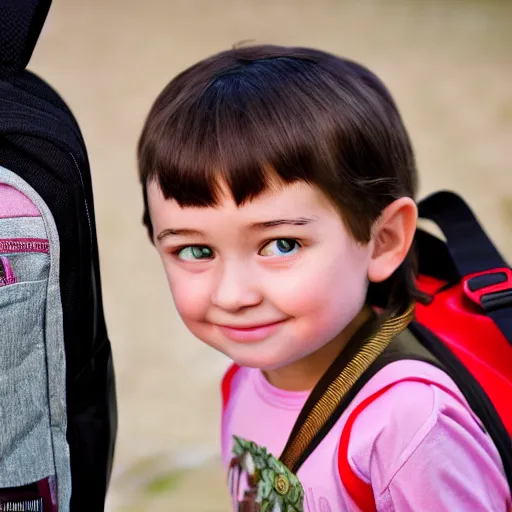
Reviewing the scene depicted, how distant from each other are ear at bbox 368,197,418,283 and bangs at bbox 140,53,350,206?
159 mm

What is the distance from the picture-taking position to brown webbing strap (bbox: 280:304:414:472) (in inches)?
60.5

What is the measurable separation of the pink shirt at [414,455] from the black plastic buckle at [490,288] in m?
0.15

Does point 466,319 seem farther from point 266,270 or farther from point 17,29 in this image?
point 17,29

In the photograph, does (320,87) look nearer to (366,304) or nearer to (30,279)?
(366,304)

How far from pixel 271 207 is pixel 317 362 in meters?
0.38

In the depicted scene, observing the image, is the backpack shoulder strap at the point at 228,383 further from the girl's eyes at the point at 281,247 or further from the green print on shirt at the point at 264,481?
the girl's eyes at the point at 281,247

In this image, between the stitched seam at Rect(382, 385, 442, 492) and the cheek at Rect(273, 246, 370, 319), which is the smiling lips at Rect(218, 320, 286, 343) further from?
the stitched seam at Rect(382, 385, 442, 492)

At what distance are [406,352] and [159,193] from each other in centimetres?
48

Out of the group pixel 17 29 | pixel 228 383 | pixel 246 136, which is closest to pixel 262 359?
pixel 246 136

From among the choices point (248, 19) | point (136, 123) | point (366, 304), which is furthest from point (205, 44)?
point (366, 304)

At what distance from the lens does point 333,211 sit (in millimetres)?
1442

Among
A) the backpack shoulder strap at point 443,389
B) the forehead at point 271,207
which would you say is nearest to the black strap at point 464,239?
the backpack shoulder strap at point 443,389

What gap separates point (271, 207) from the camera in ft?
4.57

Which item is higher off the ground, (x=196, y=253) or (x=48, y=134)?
(x=48, y=134)
